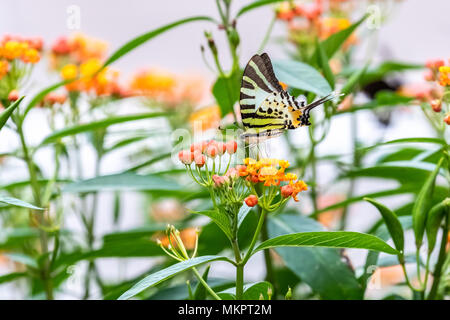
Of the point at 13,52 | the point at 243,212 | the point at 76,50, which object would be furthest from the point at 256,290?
the point at 76,50

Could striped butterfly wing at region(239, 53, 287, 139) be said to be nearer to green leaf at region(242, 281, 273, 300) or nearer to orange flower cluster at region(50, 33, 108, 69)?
green leaf at region(242, 281, 273, 300)

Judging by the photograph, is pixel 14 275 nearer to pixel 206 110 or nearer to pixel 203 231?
pixel 203 231

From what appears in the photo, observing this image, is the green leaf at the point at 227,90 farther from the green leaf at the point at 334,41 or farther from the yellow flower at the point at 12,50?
the yellow flower at the point at 12,50

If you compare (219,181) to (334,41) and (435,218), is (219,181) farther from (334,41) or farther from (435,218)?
(334,41)

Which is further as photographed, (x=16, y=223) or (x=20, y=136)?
(x=16, y=223)

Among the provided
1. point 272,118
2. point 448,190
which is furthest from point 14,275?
point 448,190

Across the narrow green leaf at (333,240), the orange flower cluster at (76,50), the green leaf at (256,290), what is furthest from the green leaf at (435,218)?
the orange flower cluster at (76,50)
